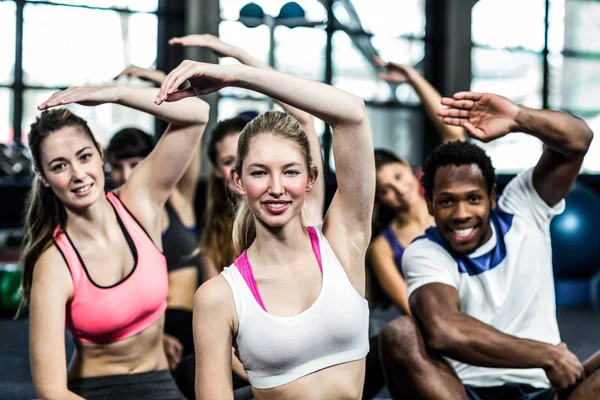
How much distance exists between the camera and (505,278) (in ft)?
6.65

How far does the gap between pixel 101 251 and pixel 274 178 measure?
0.65 m

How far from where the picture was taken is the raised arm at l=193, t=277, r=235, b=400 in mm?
1461

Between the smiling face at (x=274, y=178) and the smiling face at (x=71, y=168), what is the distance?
1.76 feet

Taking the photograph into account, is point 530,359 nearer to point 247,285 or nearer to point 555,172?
point 555,172

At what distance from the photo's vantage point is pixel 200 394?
147 cm

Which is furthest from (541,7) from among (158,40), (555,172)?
(555,172)

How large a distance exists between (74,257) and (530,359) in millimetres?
1107

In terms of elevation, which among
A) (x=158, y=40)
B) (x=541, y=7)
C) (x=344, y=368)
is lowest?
(x=344, y=368)

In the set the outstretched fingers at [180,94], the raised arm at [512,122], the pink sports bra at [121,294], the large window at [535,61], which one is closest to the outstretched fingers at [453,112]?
the raised arm at [512,122]

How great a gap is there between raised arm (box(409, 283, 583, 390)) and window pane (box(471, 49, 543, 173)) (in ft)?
20.2

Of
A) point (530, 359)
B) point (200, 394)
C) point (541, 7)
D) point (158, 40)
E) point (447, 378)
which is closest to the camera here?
point (200, 394)

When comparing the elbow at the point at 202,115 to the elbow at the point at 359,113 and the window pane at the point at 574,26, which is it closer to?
the elbow at the point at 359,113

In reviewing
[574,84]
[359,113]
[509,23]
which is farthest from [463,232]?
[574,84]

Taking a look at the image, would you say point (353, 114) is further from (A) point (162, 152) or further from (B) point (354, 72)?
(B) point (354, 72)
